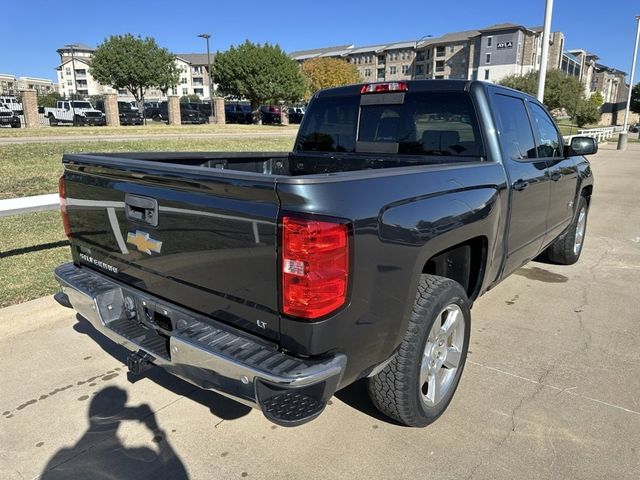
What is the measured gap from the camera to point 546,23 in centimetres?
1245

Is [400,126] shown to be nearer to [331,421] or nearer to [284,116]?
[331,421]

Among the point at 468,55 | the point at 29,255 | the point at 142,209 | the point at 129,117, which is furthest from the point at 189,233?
the point at 468,55

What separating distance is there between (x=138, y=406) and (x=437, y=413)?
1790mm

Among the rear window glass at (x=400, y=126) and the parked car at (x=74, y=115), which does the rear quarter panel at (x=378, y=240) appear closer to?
the rear window glass at (x=400, y=126)

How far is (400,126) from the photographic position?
152 inches

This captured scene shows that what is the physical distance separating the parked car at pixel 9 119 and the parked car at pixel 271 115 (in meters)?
20.2

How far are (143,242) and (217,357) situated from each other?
816mm

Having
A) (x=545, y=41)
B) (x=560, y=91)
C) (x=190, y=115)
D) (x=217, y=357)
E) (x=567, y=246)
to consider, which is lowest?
(x=567, y=246)

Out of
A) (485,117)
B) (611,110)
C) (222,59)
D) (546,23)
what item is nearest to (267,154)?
(485,117)

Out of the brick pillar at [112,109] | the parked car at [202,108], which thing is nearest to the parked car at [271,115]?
the parked car at [202,108]

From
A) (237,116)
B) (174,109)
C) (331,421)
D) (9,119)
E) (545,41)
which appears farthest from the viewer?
(237,116)

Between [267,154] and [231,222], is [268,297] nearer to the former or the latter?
[231,222]

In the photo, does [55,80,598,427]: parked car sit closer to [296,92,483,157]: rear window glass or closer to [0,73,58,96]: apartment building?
[296,92,483,157]: rear window glass

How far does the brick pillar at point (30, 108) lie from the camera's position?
27.1m
